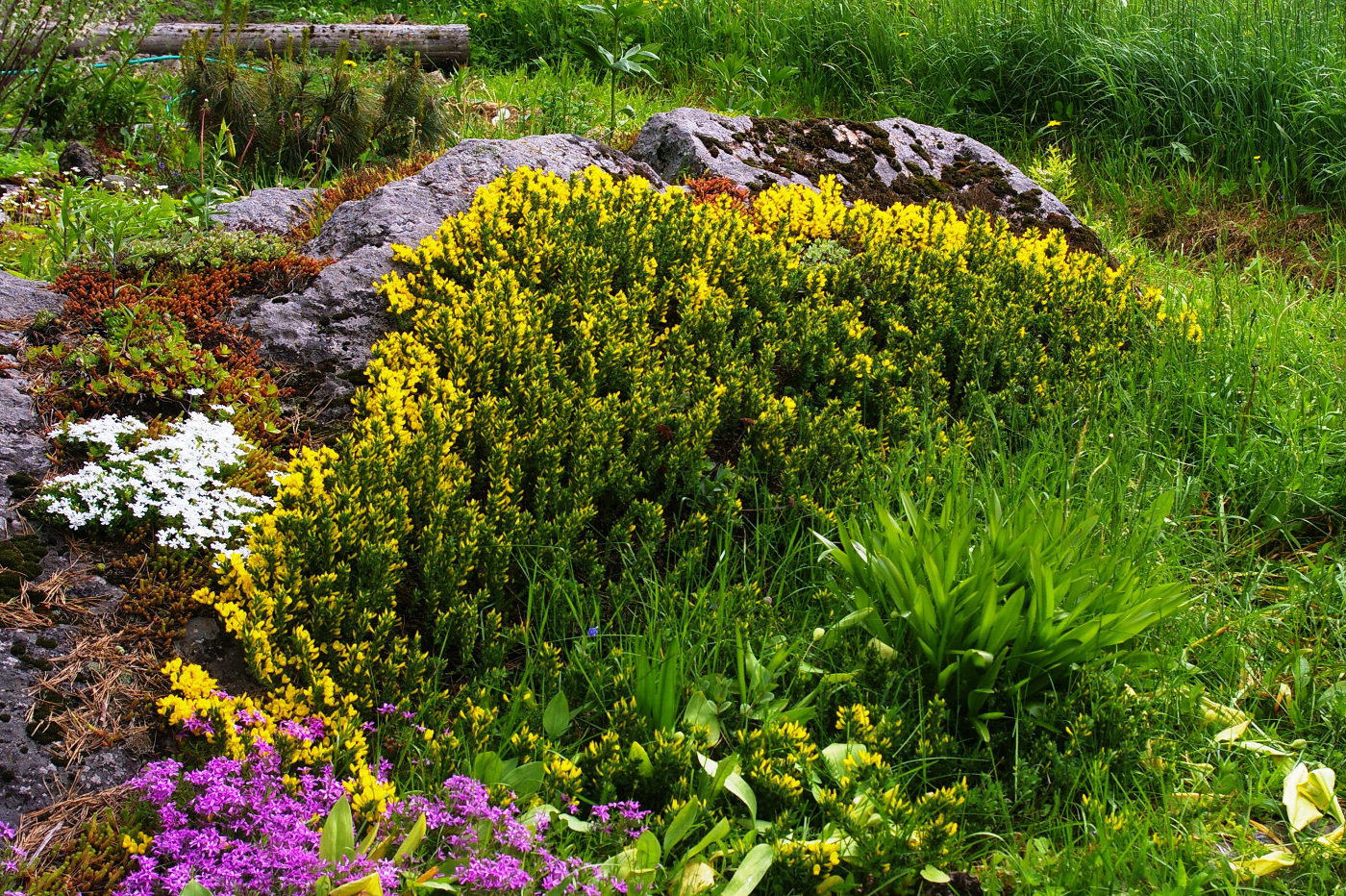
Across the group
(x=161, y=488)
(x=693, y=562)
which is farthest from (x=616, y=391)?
(x=161, y=488)

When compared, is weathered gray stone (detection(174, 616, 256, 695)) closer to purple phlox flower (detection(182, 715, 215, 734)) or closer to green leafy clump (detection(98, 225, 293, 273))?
purple phlox flower (detection(182, 715, 215, 734))

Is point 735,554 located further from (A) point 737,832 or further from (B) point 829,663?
(A) point 737,832

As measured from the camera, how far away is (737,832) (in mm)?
2303

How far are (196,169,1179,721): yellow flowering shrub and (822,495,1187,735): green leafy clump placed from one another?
1.73 ft

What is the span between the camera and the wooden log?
927 centimetres

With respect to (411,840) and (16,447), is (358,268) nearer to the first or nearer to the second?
(16,447)

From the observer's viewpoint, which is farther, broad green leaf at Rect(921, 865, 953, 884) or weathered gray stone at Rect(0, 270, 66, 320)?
weathered gray stone at Rect(0, 270, 66, 320)

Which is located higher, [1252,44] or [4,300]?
[1252,44]

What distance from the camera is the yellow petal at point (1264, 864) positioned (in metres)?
2.27

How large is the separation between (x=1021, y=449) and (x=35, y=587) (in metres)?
3.21

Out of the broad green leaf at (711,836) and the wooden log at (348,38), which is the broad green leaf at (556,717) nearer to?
the broad green leaf at (711,836)

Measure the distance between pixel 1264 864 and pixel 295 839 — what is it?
212 cm

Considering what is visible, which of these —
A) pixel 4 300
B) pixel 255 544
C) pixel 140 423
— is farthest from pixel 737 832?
pixel 4 300

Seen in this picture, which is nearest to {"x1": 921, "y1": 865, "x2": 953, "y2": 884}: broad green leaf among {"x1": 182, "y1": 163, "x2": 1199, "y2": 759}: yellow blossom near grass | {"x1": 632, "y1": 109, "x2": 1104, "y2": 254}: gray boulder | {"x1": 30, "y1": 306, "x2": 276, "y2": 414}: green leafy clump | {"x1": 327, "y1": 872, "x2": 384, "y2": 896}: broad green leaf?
{"x1": 182, "y1": 163, "x2": 1199, "y2": 759}: yellow blossom near grass
